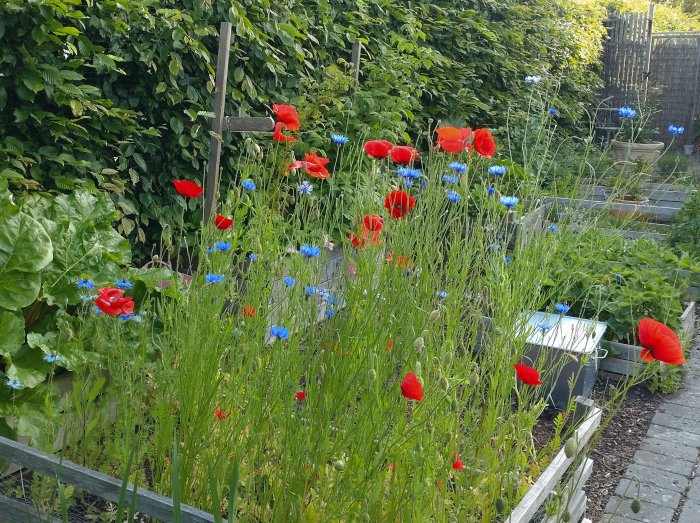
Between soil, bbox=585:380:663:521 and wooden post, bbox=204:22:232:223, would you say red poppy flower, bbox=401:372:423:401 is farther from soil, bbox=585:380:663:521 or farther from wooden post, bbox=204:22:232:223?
wooden post, bbox=204:22:232:223

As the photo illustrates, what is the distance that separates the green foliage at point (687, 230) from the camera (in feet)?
19.1

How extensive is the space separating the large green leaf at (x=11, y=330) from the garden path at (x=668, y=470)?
73.0 inches

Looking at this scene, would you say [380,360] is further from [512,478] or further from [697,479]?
[697,479]

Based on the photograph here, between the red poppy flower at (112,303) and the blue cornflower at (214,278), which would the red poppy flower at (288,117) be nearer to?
the blue cornflower at (214,278)

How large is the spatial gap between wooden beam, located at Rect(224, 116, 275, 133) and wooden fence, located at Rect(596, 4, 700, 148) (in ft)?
31.9

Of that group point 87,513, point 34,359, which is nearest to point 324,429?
point 87,513

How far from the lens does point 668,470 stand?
123 inches

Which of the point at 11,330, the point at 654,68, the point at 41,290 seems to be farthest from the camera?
the point at 654,68

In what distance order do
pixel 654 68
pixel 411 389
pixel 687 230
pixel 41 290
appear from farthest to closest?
pixel 654 68 → pixel 687 230 → pixel 41 290 → pixel 411 389

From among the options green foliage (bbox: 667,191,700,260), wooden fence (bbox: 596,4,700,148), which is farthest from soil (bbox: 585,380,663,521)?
wooden fence (bbox: 596,4,700,148)

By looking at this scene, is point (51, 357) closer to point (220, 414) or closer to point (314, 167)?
point (220, 414)

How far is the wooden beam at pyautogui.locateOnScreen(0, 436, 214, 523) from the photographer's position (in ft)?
5.23

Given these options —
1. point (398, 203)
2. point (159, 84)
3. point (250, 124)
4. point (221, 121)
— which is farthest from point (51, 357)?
point (159, 84)

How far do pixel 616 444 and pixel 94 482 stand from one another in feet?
7.88
